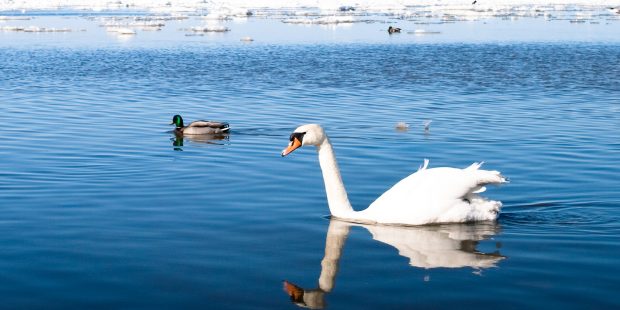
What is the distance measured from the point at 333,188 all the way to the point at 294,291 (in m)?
2.97

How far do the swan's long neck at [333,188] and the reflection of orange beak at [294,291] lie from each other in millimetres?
2568

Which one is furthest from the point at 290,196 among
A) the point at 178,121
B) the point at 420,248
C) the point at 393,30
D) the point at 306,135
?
the point at 393,30

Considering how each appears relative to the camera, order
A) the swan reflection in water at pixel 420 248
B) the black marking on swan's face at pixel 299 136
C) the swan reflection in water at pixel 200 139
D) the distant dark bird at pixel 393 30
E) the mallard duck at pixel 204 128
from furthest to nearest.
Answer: the distant dark bird at pixel 393 30
the mallard duck at pixel 204 128
the swan reflection in water at pixel 200 139
the black marking on swan's face at pixel 299 136
the swan reflection in water at pixel 420 248

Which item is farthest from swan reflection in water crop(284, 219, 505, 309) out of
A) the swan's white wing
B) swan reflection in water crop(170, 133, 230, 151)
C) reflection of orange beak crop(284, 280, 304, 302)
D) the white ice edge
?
the white ice edge

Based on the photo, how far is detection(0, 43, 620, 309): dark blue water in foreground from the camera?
26.7 feet

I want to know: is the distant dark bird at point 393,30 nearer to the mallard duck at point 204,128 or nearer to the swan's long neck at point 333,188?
the mallard duck at point 204,128

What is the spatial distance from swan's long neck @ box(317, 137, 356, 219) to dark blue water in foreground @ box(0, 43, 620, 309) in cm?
25

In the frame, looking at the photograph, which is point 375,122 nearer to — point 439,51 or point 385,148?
point 385,148

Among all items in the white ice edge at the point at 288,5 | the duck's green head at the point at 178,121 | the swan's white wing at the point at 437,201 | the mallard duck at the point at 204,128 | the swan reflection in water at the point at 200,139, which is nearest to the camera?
the swan's white wing at the point at 437,201

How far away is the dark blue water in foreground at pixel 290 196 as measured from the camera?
815 centimetres

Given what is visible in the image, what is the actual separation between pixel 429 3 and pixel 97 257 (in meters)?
108

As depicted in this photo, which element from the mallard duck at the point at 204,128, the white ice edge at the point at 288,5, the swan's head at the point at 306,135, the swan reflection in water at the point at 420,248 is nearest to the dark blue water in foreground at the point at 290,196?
the swan reflection in water at the point at 420,248

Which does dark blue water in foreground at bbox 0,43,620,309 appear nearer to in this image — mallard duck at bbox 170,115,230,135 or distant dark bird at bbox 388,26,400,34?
mallard duck at bbox 170,115,230,135

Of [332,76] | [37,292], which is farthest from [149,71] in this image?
[37,292]
